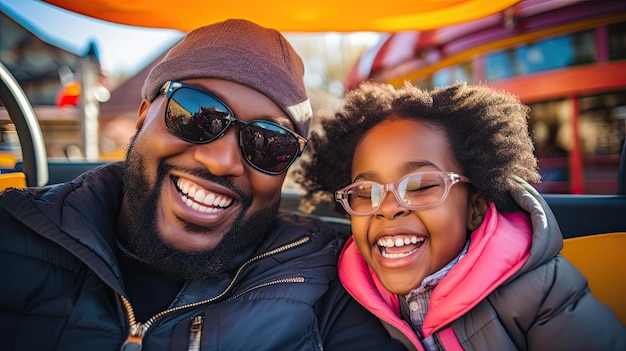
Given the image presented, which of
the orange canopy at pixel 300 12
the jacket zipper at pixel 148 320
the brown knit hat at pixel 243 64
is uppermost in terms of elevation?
the orange canopy at pixel 300 12

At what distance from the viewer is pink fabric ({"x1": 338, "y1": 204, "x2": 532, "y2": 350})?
5.14ft

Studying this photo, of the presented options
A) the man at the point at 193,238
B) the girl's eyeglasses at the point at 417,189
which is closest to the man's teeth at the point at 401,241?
the girl's eyeglasses at the point at 417,189

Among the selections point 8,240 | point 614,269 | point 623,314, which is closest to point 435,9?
point 614,269

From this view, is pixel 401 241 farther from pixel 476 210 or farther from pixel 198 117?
pixel 198 117

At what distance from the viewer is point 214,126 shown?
1.80m

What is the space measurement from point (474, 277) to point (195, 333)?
976 millimetres

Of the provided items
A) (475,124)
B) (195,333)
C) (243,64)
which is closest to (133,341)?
(195,333)

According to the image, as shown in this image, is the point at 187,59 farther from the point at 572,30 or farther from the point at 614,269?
the point at 572,30

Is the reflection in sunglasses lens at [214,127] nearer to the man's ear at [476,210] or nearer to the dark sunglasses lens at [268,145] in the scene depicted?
the dark sunglasses lens at [268,145]

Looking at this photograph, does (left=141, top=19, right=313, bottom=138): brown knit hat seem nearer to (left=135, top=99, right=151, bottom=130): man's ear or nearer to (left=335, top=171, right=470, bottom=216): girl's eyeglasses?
(left=135, top=99, right=151, bottom=130): man's ear

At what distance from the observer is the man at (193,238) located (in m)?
1.62

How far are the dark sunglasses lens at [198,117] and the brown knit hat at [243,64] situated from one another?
0.12 m

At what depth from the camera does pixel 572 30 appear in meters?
5.71

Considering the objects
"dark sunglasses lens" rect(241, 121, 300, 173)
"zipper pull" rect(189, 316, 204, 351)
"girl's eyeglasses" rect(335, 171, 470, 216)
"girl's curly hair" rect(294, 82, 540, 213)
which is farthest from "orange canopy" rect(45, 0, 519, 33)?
"zipper pull" rect(189, 316, 204, 351)
